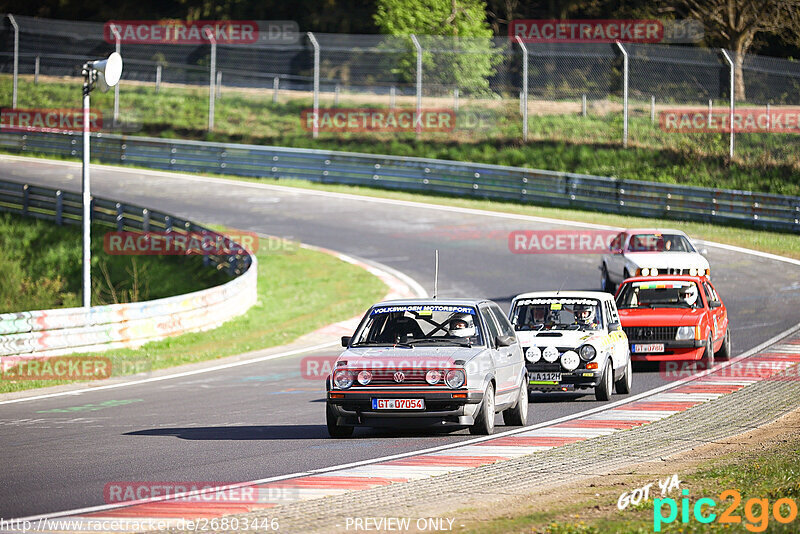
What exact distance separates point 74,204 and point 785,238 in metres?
21.5

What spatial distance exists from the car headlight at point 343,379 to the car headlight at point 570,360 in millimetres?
4003

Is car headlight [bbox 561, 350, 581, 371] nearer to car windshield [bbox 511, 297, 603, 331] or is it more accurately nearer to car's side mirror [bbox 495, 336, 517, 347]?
car windshield [bbox 511, 297, 603, 331]

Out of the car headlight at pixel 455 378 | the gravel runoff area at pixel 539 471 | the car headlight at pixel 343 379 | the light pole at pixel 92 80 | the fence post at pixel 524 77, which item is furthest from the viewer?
the fence post at pixel 524 77

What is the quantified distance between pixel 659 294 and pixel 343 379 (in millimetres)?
8778

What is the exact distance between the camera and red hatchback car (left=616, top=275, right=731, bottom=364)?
17203 mm

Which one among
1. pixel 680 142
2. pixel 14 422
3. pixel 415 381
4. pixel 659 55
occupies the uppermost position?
pixel 659 55

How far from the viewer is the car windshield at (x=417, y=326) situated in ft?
40.1

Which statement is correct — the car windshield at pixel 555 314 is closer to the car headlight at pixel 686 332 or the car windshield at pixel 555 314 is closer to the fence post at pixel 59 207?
the car headlight at pixel 686 332

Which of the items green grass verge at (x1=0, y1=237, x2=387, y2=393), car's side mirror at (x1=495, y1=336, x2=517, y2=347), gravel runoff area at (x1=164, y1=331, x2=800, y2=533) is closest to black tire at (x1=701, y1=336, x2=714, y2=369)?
gravel runoff area at (x1=164, y1=331, x2=800, y2=533)

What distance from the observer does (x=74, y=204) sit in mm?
35562

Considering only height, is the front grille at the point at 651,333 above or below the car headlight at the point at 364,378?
below

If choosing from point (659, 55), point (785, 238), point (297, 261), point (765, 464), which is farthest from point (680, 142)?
point (765, 464)

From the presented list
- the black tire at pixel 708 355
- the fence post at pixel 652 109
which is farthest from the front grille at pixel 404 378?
the fence post at pixel 652 109

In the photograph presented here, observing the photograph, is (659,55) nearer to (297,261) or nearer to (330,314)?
(297,261)
